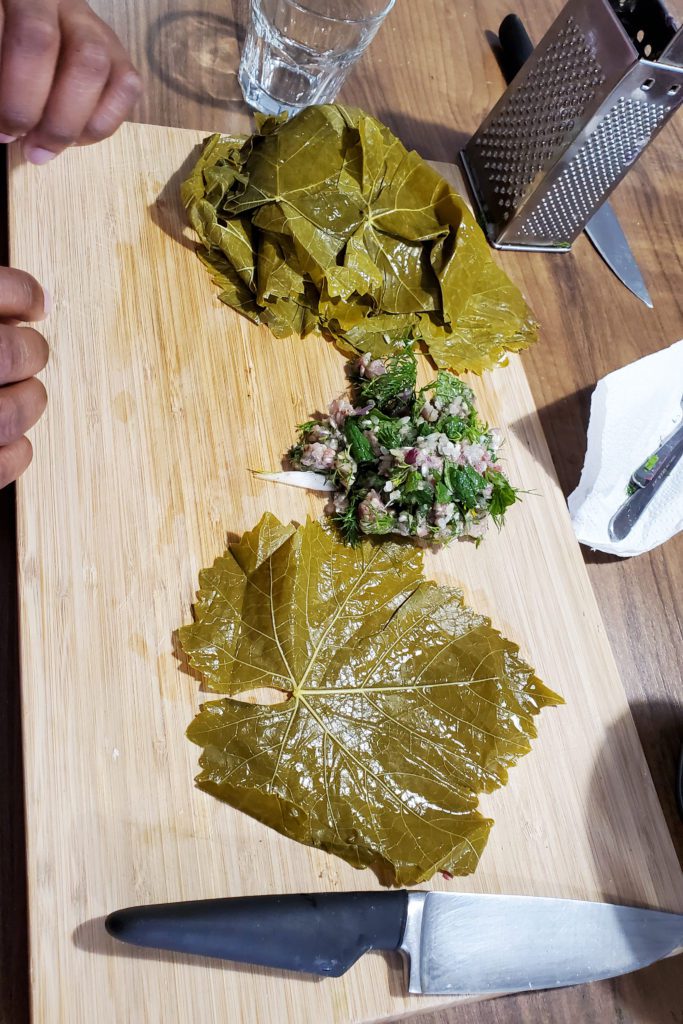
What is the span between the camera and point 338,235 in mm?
1396

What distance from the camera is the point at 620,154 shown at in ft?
5.16

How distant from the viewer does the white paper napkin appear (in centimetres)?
152

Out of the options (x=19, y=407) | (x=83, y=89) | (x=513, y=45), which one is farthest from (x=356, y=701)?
(x=513, y=45)

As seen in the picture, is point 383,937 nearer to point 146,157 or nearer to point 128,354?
point 128,354

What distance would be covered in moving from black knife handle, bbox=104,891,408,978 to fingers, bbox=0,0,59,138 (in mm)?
1001

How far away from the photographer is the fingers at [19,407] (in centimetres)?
104

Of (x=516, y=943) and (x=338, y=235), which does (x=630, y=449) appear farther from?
(x=516, y=943)

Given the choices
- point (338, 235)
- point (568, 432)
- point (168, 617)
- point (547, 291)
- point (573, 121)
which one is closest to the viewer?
point (168, 617)

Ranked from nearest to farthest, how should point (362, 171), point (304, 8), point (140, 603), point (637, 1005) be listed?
point (140, 603) → point (637, 1005) → point (362, 171) → point (304, 8)

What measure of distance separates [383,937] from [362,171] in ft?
4.03

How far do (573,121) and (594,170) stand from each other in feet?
0.42

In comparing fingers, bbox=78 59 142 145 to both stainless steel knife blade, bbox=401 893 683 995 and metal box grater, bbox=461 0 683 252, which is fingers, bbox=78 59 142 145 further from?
stainless steel knife blade, bbox=401 893 683 995

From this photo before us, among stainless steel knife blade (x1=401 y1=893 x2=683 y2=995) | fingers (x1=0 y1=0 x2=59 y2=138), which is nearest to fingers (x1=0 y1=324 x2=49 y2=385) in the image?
fingers (x1=0 y1=0 x2=59 y2=138)

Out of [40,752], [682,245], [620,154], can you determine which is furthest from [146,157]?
[682,245]
